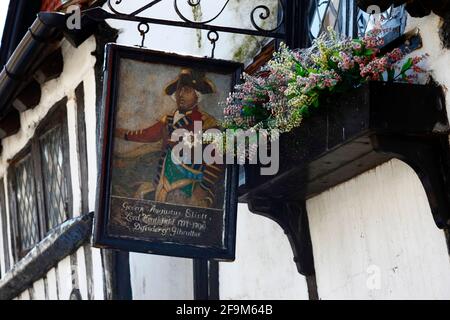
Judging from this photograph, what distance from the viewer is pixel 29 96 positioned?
965 centimetres

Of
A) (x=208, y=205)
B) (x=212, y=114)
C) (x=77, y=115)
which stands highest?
(x=77, y=115)

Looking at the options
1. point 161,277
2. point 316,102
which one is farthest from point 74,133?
point 316,102

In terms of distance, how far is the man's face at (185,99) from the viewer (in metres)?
6.21

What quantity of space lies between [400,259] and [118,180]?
1532 mm

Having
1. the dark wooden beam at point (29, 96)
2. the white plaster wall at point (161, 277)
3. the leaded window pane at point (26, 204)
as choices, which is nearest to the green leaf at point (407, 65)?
the white plaster wall at point (161, 277)

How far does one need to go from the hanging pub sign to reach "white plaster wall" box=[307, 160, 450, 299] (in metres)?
0.63

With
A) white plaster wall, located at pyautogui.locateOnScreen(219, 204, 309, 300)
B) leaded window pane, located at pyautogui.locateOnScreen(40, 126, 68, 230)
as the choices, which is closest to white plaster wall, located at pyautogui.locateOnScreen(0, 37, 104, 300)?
leaded window pane, located at pyautogui.locateOnScreen(40, 126, 68, 230)

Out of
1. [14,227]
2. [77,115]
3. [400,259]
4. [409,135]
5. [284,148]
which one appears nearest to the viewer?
[409,135]

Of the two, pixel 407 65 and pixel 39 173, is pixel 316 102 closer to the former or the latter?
pixel 407 65

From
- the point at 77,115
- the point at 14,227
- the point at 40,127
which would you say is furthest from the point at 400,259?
the point at 14,227

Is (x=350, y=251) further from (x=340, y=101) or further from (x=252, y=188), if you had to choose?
(x=340, y=101)

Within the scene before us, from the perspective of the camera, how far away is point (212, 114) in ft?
20.6

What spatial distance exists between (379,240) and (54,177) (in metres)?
4.30
